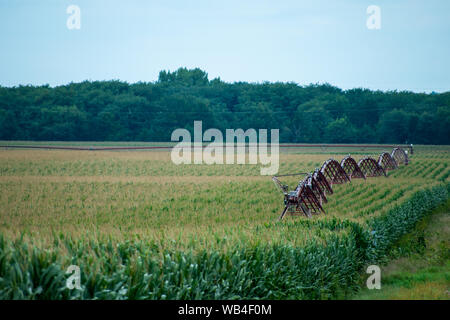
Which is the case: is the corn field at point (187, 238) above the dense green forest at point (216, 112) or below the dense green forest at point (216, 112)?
below

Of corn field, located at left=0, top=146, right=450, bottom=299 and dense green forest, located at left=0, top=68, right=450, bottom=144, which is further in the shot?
dense green forest, located at left=0, top=68, right=450, bottom=144

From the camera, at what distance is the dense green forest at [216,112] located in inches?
3187

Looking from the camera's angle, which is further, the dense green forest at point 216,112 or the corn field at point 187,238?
the dense green forest at point 216,112

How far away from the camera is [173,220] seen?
1673 cm

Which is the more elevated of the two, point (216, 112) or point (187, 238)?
point (216, 112)

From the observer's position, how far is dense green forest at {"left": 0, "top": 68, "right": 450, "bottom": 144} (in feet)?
266

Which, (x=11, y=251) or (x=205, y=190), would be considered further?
(x=205, y=190)

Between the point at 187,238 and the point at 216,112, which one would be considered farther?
the point at 216,112

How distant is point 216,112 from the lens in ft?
324

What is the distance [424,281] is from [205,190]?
15.3m

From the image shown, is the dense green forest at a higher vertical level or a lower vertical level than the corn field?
higher

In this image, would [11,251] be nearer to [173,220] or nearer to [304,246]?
[304,246]
